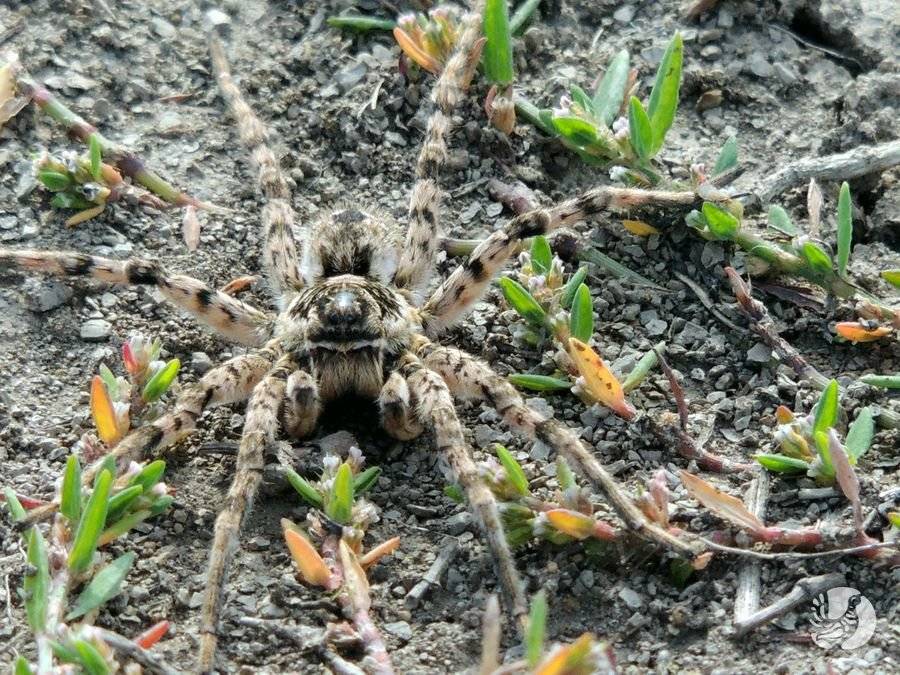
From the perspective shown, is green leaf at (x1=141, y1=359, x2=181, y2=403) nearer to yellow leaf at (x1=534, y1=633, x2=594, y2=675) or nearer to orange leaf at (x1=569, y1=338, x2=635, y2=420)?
orange leaf at (x1=569, y1=338, x2=635, y2=420)

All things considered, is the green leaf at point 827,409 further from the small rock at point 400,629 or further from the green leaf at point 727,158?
the small rock at point 400,629

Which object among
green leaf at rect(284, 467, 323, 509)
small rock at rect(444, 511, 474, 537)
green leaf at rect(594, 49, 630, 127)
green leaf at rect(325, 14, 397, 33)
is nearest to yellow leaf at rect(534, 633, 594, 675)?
small rock at rect(444, 511, 474, 537)

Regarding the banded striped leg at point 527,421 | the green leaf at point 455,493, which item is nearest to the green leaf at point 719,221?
the banded striped leg at point 527,421

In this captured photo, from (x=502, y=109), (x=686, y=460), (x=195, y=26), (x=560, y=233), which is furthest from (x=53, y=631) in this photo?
(x=195, y=26)

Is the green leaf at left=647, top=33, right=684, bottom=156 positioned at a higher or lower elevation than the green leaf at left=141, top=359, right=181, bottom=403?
higher

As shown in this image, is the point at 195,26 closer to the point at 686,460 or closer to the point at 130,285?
the point at 130,285

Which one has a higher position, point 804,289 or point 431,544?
point 804,289
